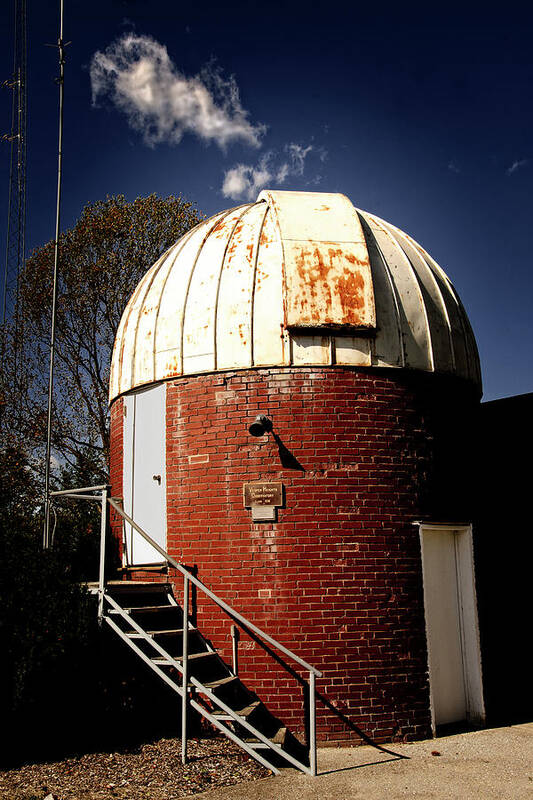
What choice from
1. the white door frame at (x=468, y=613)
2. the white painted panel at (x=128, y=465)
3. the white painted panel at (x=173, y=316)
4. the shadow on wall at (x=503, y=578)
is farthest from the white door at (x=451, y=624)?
the white painted panel at (x=128, y=465)

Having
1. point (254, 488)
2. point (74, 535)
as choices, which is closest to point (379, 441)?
point (254, 488)

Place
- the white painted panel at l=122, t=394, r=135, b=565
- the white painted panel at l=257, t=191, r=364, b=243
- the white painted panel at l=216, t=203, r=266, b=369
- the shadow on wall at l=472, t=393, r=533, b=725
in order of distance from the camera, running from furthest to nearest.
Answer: the white painted panel at l=122, t=394, r=135, b=565
the shadow on wall at l=472, t=393, r=533, b=725
the white painted panel at l=257, t=191, r=364, b=243
the white painted panel at l=216, t=203, r=266, b=369

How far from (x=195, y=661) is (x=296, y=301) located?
3.90m

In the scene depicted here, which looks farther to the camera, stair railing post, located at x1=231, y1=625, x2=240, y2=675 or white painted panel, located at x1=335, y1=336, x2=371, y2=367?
white painted panel, located at x1=335, y1=336, x2=371, y2=367

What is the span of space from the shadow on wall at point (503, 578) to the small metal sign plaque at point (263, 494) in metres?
2.66

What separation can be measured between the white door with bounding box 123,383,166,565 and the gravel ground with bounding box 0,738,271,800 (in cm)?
231

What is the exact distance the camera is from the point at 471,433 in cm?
853

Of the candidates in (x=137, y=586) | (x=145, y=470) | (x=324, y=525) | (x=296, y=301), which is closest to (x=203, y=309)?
(x=296, y=301)

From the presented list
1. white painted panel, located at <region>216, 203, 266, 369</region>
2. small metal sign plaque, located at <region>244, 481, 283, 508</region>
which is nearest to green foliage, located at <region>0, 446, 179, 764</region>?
small metal sign plaque, located at <region>244, 481, 283, 508</region>

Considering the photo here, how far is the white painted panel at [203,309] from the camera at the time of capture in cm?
783

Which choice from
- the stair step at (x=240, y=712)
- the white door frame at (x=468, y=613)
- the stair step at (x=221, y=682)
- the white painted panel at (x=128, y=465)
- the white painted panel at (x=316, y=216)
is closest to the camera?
the stair step at (x=240, y=712)

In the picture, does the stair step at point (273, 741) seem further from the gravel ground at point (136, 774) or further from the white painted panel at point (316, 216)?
the white painted panel at point (316, 216)

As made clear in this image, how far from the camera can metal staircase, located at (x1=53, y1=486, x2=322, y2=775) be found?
6027 millimetres

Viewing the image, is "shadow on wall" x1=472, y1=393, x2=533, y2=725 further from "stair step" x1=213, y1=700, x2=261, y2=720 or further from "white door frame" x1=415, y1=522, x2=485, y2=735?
"stair step" x1=213, y1=700, x2=261, y2=720
